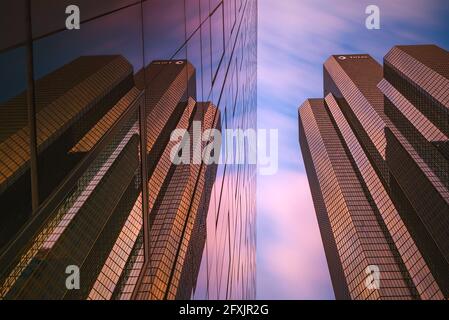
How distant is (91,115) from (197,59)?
10289 millimetres

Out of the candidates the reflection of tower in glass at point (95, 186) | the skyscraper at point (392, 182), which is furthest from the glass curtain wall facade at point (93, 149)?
the skyscraper at point (392, 182)

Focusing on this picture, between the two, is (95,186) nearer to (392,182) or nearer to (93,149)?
(93,149)

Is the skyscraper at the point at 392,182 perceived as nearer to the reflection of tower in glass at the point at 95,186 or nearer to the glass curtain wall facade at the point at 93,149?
the glass curtain wall facade at the point at 93,149

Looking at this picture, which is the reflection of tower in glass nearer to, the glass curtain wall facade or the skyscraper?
the glass curtain wall facade

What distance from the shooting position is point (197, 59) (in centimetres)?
1817

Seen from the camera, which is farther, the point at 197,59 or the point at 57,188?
the point at 197,59

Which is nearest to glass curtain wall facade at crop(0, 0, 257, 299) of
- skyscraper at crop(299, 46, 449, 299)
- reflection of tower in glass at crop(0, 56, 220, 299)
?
reflection of tower in glass at crop(0, 56, 220, 299)

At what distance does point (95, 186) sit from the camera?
8.49 metres

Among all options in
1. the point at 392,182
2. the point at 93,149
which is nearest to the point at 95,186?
the point at 93,149

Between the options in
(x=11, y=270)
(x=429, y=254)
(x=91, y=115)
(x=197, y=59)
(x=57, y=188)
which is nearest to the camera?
(x=11, y=270)

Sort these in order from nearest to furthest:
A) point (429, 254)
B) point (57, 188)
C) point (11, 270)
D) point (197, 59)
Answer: point (11, 270) → point (57, 188) → point (197, 59) → point (429, 254)

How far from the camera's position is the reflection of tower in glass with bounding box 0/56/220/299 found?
20.5ft
